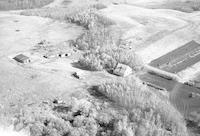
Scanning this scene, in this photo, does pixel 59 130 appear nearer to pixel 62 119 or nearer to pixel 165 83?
pixel 62 119

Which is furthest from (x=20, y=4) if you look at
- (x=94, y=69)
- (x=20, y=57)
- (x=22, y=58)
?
(x=94, y=69)

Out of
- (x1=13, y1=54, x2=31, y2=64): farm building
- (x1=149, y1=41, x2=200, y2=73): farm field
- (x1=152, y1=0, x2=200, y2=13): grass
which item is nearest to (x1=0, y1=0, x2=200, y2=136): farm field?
(x1=149, y1=41, x2=200, y2=73): farm field

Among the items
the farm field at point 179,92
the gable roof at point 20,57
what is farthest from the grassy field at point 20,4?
the farm field at point 179,92

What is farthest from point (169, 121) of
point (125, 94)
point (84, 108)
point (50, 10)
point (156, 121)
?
point (50, 10)

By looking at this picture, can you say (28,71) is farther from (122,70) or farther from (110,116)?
(110,116)

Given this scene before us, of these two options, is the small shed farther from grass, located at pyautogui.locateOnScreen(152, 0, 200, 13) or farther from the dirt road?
grass, located at pyautogui.locateOnScreen(152, 0, 200, 13)

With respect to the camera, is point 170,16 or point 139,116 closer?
point 139,116
